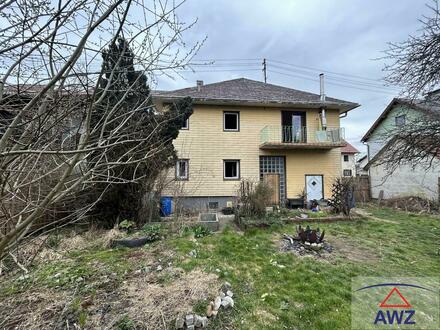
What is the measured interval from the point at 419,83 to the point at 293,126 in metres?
7.58

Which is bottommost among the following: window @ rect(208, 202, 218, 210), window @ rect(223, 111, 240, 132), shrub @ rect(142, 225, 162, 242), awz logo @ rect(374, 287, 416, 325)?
awz logo @ rect(374, 287, 416, 325)

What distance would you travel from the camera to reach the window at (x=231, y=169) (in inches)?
473

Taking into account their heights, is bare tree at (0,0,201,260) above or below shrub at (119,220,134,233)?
above

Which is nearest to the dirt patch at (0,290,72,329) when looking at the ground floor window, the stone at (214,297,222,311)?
the stone at (214,297,222,311)

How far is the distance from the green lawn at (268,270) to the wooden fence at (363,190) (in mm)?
9033

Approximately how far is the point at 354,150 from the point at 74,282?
31977 millimetres

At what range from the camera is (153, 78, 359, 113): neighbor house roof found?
11.6 metres

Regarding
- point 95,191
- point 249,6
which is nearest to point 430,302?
point 249,6

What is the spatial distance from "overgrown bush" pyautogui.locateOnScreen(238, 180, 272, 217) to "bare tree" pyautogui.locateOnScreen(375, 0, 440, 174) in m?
3.59

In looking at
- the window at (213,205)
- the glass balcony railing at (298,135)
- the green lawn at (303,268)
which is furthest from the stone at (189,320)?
the glass balcony railing at (298,135)

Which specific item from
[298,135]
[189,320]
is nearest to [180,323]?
[189,320]

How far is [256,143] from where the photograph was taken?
12.2m

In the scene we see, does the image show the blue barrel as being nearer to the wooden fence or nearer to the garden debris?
the garden debris

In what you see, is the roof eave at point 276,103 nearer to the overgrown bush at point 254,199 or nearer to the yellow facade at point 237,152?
the yellow facade at point 237,152
